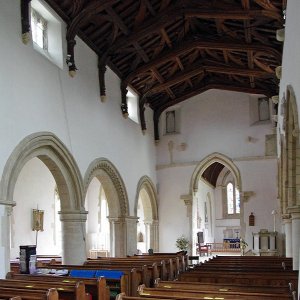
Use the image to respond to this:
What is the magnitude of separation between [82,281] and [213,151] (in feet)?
37.1

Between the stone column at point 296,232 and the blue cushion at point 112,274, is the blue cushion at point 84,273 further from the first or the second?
the stone column at point 296,232

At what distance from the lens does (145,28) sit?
439 inches

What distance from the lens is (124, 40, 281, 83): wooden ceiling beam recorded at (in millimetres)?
11461

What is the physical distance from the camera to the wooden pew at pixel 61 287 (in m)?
5.22

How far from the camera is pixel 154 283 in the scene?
5766mm

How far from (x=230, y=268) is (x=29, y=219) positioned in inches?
335

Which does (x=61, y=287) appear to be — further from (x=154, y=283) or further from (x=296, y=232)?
(x=296, y=232)

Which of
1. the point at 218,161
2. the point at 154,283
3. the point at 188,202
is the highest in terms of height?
the point at 218,161

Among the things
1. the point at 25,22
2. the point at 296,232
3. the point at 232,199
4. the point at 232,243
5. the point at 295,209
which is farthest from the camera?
the point at 232,199

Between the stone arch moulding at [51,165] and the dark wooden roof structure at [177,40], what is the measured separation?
2.03 metres

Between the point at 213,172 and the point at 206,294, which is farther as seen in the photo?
the point at 213,172

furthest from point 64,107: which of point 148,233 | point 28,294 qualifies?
point 148,233

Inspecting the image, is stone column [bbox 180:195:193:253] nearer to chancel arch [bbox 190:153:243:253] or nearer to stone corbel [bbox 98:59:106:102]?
stone corbel [bbox 98:59:106:102]

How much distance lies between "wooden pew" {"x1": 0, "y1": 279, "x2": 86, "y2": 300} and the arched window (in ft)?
73.0
